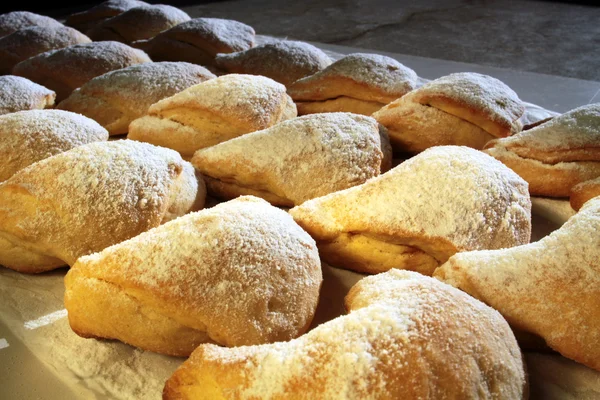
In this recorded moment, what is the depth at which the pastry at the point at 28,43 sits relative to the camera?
2.09 metres

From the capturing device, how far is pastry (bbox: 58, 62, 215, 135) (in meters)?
1.61

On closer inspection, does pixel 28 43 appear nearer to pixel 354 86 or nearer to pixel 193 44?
pixel 193 44

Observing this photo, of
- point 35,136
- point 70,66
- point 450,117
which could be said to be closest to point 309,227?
point 450,117

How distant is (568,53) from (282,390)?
2627 millimetres

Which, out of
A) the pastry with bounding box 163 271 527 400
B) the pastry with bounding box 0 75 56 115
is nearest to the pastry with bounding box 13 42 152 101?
the pastry with bounding box 0 75 56 115

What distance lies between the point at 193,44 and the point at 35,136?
0.92 meters

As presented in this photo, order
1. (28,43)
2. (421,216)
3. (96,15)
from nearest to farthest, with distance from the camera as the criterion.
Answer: (421,216) < (28,43) < (96,15)

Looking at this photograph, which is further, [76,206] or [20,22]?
[20,22]

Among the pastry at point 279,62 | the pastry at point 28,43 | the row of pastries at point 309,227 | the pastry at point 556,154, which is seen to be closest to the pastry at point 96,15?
the pastry at point 28,43

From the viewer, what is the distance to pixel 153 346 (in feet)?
2.93

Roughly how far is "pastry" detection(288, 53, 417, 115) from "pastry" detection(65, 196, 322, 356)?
32.4 inches

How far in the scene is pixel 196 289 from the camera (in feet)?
2.82

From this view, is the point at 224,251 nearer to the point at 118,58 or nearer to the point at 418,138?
the point at 418,138

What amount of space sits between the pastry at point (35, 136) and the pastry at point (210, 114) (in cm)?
15
